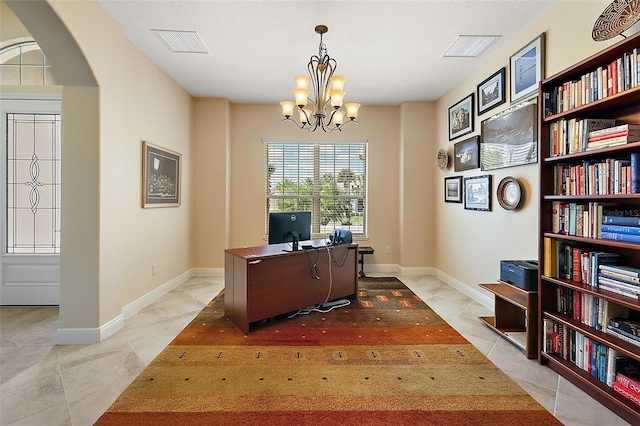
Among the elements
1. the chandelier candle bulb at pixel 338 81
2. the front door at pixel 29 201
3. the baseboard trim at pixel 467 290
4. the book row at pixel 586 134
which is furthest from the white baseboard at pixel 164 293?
the chandelier candle bulb at pixel 338 81

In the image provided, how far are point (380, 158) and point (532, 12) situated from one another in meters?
2.90

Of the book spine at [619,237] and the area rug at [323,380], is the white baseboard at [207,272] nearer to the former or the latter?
the area rug at [323,380]

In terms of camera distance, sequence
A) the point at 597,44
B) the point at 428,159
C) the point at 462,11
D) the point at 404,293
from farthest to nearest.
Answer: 1. the point at 428,159
2. the point at 404,293
3. the point at 462,11
4. the point at 597,44

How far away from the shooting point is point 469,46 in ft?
10.8

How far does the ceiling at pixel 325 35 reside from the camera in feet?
8.72

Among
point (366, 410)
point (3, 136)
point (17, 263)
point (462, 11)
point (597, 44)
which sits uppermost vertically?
point (462, 11)

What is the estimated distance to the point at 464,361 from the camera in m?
2.37

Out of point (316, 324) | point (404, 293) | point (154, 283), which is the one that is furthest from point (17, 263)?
point (404, 293)

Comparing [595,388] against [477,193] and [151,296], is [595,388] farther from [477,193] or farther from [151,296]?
[151,296]

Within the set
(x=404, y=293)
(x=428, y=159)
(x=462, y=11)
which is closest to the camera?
(x=462, y=11)

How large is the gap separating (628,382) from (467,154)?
9.71 ft

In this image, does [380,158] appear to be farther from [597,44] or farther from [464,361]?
[464,361]

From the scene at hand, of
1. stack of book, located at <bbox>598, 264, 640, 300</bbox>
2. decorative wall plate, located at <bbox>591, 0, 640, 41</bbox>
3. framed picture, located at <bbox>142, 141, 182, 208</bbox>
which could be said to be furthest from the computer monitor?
decorative wall plate, located at <bbox>591, 0, 640, 41</bbox>

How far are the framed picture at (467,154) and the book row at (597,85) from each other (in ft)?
5.16
